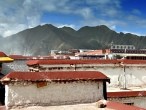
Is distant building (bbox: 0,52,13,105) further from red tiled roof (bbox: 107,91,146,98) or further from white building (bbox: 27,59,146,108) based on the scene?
red tiled roof (bbox: 107,91,146,98)

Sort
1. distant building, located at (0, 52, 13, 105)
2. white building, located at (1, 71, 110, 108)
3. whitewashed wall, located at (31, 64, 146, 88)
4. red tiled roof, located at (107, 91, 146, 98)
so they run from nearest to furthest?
1. white building, located at (1, 71, 110, 108)
2. distant building, located at (0, 52, 13, 105)
3. red tiled roof, located at (107, 91, 146, 98)
4. whitewashed wall, located at (31, 64, 146, 88)

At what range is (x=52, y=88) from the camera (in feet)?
45.8

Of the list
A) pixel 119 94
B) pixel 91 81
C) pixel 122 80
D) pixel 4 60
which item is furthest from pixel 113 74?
pixel 91 81

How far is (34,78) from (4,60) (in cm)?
705

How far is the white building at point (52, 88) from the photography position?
13203mm

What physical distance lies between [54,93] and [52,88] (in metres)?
0.26

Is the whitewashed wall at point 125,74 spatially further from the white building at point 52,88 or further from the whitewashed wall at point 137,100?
the white building at point 52,88

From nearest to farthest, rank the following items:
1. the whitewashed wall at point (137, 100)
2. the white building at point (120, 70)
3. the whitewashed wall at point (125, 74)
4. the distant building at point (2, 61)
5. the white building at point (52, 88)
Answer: the white building at point (52, 88) < the distant building at point (2, 61) < the whitewashed wall at point (137, 100) < the white building at point (120, 70) < the whitewashed wall at point (125, 74)

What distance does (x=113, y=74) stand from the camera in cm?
2809

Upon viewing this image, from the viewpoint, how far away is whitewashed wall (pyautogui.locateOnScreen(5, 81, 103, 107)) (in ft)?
43.4

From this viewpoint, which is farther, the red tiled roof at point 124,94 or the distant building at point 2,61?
the red tiled roof at point 124,94

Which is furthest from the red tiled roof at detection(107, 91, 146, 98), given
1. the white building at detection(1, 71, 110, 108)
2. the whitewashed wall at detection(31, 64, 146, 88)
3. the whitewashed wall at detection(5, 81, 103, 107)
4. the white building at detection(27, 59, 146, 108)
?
the whitewashed wall at detection(5, 81, 103, 107)

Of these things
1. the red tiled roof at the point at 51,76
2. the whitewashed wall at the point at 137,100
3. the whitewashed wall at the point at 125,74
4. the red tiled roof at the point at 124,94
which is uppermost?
the red tiled roof at the point at 51,76

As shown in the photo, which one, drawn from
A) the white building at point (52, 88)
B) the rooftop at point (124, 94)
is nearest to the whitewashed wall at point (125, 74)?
the rooftop at point (124, 94)
